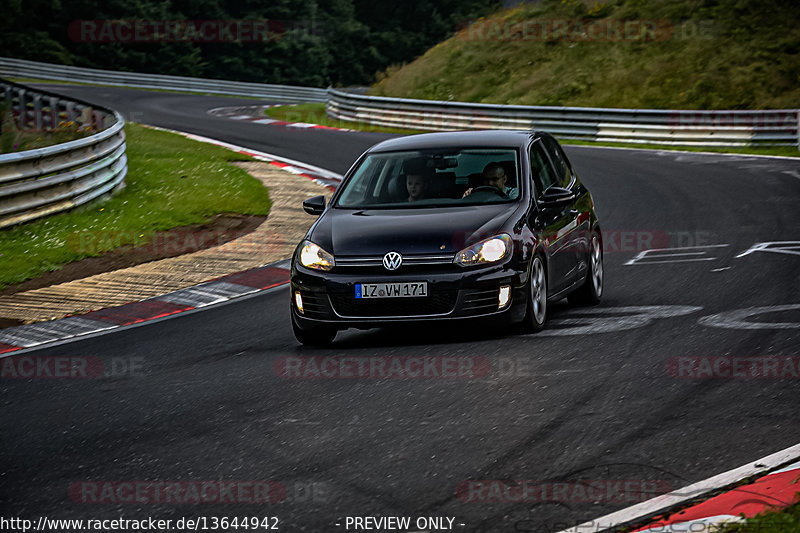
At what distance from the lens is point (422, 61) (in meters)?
44.3

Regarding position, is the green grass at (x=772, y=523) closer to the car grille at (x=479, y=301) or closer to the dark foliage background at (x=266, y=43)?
the car grille at (x=479, y=301)

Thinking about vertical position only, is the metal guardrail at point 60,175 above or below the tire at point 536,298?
below

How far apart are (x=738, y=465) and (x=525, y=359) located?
2619 mm

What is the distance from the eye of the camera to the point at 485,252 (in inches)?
325

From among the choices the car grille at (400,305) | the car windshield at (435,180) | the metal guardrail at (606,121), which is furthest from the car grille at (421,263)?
the metal guardrail at (606,121)

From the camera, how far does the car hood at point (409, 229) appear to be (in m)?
8.24

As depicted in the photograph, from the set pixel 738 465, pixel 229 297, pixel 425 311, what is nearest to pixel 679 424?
pixel 738 465

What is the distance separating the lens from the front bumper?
8.12m

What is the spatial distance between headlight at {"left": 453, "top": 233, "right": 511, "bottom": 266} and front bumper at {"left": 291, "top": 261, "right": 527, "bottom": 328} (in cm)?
7

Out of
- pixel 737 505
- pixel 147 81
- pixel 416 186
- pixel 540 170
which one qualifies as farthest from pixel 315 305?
pixel 147 81

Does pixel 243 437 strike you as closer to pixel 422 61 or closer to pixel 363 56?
pixel 422 61

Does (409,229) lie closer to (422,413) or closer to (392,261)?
(392,261)

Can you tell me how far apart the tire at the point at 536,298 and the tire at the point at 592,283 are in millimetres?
1230

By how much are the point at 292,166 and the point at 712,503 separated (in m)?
19.1
